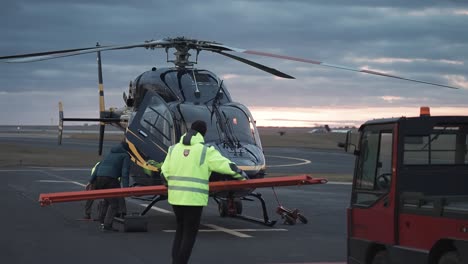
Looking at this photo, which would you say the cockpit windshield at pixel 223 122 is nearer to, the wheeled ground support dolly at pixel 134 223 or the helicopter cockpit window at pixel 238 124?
the helicopter cockpit window at pixel 238 124

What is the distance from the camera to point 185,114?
53.9 ft

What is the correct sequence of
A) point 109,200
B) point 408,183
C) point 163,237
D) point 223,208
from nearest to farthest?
point 408,183 → point 163,237 → point 109,200 → point 223,208

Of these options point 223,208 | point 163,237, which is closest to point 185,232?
point 163,237

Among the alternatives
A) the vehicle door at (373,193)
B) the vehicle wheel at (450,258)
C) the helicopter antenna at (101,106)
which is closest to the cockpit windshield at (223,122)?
the helicopter antenna at (101,106)

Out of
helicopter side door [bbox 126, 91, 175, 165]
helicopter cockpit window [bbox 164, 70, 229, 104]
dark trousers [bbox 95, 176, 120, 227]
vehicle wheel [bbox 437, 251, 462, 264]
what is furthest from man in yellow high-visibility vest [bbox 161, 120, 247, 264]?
helicopter cockpit window [bbox 164, 70, 229, 104]

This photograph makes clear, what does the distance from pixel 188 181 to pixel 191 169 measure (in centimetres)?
17

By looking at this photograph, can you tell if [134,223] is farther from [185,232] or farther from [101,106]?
[101,106]

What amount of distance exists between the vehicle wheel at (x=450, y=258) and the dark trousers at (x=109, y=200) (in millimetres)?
8971

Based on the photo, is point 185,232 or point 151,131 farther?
point 151,131

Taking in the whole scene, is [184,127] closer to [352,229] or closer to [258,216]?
[258,216]

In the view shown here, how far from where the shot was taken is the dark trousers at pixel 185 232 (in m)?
9.96

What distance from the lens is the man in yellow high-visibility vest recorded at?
1004 cm

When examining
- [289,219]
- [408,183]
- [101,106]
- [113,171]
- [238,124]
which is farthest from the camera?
[101,106]

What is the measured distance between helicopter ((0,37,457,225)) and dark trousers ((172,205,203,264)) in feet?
16.0
